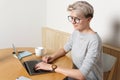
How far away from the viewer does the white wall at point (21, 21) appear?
3006mm

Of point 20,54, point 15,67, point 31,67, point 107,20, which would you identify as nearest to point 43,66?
point 31,67

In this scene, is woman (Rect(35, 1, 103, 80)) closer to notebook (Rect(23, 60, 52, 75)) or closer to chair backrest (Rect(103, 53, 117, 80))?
notebook (Rect(23, 60, 52, 75))

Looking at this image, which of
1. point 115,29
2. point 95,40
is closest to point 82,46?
point 95,40

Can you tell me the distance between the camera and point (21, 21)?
312 centimetres

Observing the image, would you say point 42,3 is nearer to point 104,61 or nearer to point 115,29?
point 115,29

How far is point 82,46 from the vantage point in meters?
1.71

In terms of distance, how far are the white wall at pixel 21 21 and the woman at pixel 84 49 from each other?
1528 millimetres

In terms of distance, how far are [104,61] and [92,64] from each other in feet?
1.28

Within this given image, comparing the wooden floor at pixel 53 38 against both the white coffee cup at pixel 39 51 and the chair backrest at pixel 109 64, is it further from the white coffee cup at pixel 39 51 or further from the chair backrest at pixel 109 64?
the chair backrest at pixel 109 64

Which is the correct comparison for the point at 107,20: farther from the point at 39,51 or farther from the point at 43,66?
the point at 43,66

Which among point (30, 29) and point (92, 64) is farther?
point (30, 29)

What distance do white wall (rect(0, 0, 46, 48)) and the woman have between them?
5.01ft

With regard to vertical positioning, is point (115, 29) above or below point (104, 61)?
above

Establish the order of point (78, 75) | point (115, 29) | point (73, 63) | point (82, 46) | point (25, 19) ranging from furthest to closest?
point (25, 19), point (115, 29), point (73, 63), point (82, 46), point (78, 75)
